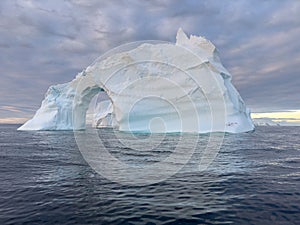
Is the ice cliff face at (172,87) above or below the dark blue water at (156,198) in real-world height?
above

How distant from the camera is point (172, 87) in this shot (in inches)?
1433

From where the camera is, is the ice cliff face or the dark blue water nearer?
the dark blue water

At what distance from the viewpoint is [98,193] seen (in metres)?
8.66

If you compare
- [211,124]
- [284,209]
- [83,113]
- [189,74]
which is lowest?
[284,209]

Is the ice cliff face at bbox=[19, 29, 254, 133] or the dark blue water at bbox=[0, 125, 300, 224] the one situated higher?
the ice cliff face at bbox=[19, 29, 254, 133]

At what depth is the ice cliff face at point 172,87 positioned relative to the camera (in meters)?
34.6

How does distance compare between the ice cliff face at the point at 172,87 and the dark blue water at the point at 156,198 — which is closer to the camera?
the dark blue water at the point at 156,198

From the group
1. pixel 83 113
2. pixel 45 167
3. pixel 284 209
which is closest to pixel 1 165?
pixel 45 167

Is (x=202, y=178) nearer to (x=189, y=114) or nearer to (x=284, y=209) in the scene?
(x=284, y=209)

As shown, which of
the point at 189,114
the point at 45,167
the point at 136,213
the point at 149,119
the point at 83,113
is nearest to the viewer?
the point at 136,213

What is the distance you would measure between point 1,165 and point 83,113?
37664 millimetres

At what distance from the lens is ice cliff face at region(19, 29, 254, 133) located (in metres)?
34.6

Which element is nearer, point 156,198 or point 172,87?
point 156,198

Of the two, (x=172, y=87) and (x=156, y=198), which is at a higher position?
(x=172, y=87)
